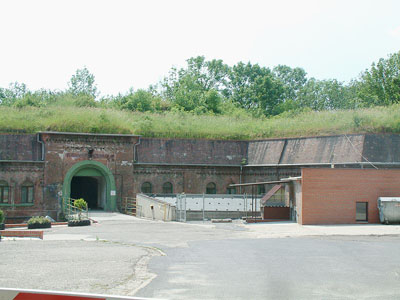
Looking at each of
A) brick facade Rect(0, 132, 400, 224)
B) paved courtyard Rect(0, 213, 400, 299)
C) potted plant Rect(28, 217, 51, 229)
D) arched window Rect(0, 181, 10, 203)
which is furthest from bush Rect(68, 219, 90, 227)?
arched window Rect(0, 181, 10, 203)

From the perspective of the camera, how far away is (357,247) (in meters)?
17.5

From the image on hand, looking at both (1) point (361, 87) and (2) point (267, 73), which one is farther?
(2) point (267, 73)

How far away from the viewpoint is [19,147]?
34875 mm

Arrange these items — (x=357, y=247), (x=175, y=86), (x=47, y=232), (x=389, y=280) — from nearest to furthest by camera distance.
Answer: (x=389, y=280) < (x=357, y=247) < (x=47, y=232) < (x=175, y=86)

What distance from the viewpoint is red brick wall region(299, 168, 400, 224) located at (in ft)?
88.3

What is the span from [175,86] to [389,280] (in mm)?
68700

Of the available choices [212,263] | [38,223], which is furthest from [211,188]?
[212,263]

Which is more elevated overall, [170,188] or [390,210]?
[170,188]

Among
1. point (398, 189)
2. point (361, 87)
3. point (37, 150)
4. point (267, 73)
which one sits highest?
point (267, 73)

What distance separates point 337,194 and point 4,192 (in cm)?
2199

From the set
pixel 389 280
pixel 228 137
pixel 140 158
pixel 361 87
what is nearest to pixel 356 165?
pixel 228 137

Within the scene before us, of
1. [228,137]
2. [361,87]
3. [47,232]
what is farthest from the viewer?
[361,87]

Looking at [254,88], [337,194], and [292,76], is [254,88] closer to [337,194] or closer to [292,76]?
[292,76]

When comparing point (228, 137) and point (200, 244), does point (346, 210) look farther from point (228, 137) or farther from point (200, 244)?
point (228, 137)
